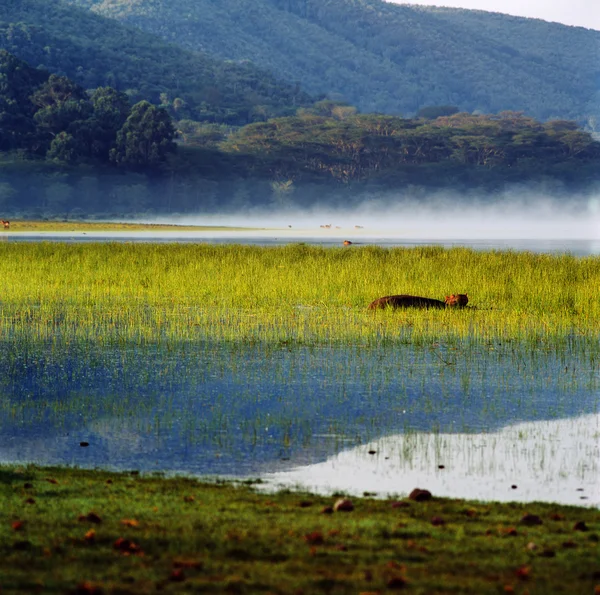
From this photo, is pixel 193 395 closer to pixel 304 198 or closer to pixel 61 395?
pixel 61 395

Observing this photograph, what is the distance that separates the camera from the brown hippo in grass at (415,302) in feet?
84.9

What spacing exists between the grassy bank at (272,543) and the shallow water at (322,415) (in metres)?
1.24

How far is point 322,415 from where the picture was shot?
13.7m

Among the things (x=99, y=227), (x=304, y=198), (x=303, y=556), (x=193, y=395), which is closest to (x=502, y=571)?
(x=303, y=556)

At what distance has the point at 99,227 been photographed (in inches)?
4338

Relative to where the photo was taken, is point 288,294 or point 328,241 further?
point 328,241

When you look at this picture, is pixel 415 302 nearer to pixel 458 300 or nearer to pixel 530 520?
pixel 458 300

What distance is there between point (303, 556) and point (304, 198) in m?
154

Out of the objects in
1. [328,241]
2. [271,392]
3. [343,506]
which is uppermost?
[343,506]

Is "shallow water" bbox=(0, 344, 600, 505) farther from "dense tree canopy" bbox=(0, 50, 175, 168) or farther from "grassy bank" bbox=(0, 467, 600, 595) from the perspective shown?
"dense tree canopy" bbox=(0, 50, 175, 168)

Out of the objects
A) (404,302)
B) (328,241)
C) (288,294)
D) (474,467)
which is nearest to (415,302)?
(404,302)

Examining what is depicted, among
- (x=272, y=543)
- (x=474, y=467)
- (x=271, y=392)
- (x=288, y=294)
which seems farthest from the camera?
(x=288, y=294)

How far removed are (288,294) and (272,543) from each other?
21559mm

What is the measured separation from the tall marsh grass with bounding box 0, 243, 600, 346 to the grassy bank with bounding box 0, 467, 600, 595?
38.1 feet
